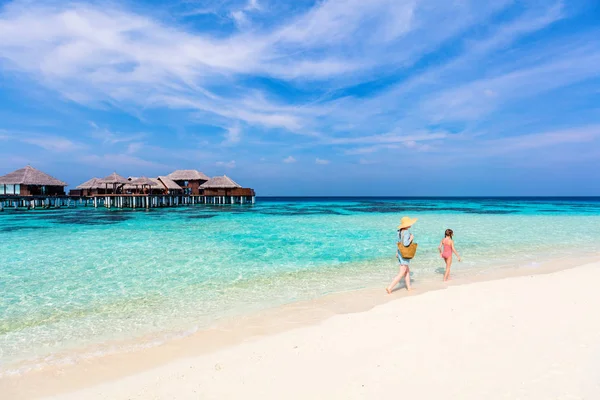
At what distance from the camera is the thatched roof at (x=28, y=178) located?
37.0m

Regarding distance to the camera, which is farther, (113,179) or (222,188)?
(222,188)

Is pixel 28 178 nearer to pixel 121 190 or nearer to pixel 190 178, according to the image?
pixel 121 190

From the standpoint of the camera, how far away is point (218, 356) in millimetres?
4035

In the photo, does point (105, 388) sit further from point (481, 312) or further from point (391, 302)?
point (481, 312)

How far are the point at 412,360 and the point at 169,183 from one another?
47.7 m

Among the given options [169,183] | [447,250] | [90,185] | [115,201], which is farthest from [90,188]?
[447,250]

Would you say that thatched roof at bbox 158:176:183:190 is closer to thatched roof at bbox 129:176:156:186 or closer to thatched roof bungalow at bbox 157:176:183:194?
thatched roof bungalow at bbox 157:176:183:194

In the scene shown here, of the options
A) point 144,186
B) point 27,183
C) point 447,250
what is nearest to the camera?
point 447,250

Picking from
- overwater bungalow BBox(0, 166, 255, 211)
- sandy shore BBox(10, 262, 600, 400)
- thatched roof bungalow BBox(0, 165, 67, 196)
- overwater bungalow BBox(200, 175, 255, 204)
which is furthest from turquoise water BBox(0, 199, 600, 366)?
overwater bungalow BBox(200, 175, 255, 204)

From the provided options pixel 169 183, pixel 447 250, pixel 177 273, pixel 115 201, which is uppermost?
pixel 169 183

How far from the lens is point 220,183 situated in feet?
155

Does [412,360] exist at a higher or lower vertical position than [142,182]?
lower

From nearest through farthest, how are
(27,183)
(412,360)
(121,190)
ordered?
(412,360) → (27,183) → (121,190)

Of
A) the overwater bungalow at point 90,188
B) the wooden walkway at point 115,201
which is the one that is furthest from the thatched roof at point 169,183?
the overwater bungalow at point 90,188
